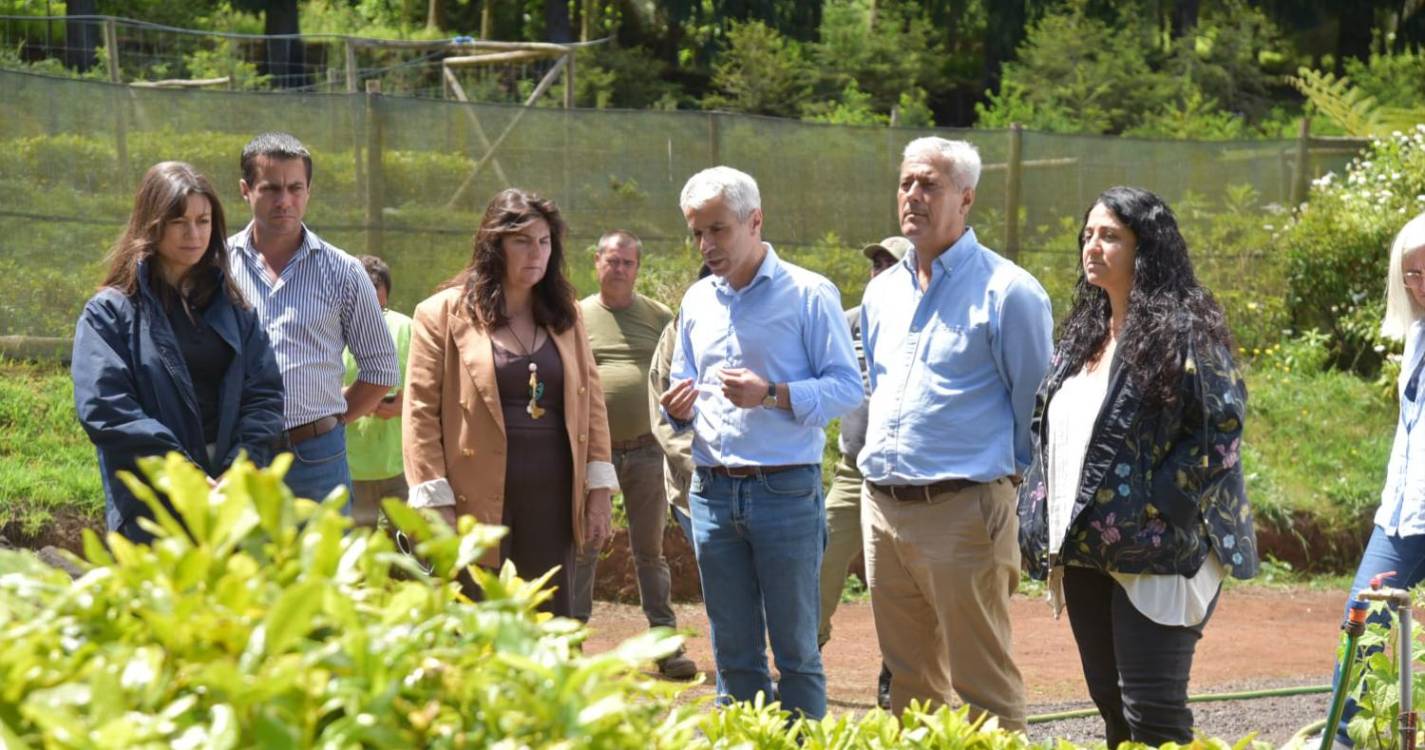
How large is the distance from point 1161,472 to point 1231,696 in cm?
298

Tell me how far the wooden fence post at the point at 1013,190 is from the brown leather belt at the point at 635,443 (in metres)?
7.27

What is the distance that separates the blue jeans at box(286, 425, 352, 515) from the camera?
17.3ft

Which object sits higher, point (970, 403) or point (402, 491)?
point (970, 403)

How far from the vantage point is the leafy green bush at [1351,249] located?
15109 mm

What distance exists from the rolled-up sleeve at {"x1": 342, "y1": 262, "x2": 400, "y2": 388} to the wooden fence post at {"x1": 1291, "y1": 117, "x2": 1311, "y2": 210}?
12.2m

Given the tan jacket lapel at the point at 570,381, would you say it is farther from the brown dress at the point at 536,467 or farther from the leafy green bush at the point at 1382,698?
the leafy green bush at the point at 1382,698

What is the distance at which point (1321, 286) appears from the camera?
15.4 m

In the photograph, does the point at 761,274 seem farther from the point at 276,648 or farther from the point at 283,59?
the point at 283,59

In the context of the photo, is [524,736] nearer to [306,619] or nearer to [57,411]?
[306,619]

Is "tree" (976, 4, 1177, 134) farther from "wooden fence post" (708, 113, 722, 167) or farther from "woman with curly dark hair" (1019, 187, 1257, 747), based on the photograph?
"woman with curly dark hair" (1019, 187, 1257, 747)

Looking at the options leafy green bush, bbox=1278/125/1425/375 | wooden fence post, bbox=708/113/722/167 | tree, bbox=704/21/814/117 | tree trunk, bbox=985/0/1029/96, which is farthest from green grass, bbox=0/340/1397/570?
tree trunk, bbox=985/0/1029/96

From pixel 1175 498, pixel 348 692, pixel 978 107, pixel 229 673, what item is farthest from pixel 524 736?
pixel 978 107

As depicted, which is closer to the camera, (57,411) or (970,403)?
(970,403)

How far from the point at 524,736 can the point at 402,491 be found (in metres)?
6.35
